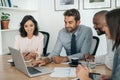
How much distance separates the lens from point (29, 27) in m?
2.99

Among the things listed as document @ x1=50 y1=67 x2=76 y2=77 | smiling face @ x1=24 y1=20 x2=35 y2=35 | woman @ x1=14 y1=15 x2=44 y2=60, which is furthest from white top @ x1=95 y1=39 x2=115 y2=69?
smiling face @ x1=24 y1=20 x2=35 y2=35

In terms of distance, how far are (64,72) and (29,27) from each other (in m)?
1.37

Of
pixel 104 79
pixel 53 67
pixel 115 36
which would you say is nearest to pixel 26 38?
pixel 53 67

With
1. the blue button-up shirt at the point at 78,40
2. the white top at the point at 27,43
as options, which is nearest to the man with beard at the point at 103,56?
the blue button-up shirt at the point at 78,40

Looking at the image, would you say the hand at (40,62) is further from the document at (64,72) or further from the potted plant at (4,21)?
the potted plant at (4,21)

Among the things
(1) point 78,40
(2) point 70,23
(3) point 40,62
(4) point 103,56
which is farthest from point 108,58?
(2) point 70,23

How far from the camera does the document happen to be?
1.71 metres

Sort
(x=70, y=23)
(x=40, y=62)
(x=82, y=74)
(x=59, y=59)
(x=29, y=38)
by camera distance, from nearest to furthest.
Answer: (x=82, y=74) < (x=40, y=62) < (x=59, y=59) < (x=70, y=23) < (x=29, y=38)

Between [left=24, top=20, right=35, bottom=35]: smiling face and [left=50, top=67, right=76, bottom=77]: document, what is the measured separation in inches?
46.5

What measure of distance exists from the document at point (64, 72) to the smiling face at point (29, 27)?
1.18 m

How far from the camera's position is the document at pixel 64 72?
1712 millimetres

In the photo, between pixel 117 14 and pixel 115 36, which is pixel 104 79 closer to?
pixel 115 36

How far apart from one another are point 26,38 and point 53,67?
1.14 metres

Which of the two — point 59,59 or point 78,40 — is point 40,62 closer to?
point 59,59
